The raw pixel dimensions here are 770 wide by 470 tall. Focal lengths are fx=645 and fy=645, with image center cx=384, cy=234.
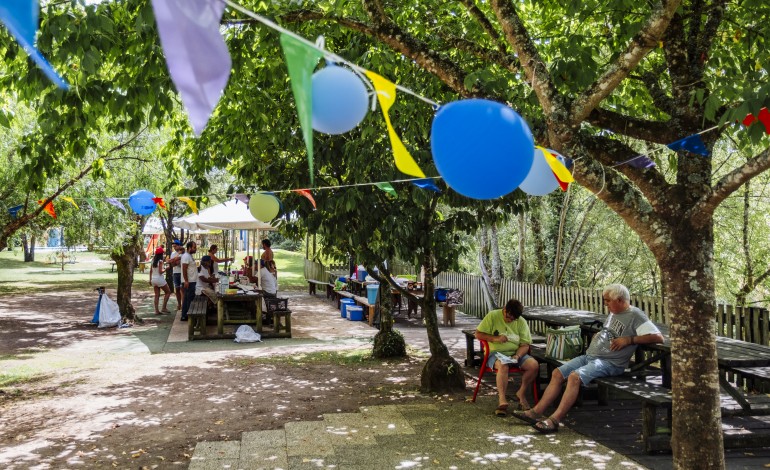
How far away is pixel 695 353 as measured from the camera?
391 centimetres

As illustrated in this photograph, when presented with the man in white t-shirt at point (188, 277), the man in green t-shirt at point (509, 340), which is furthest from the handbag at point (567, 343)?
the man in white t-shirt at point (188, 277)

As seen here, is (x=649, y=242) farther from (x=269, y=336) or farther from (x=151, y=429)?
(x=269, y=336)

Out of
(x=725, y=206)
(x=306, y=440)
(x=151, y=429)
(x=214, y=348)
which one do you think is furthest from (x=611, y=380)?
(x=725, y=206)

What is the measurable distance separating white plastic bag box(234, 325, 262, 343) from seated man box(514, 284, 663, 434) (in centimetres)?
701

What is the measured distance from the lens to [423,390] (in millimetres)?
8086

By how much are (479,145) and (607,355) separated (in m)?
4.57

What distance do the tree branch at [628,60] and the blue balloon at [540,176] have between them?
36cm

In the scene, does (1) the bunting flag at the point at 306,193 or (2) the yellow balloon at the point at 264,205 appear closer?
(2) the yellow balloon at the point at 264,205

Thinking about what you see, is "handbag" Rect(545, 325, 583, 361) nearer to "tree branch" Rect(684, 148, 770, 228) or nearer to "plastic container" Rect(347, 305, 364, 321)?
"tree branch" Rect(684, 148, 770, 228)

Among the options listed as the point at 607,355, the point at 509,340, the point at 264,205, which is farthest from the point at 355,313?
the point at 607,355

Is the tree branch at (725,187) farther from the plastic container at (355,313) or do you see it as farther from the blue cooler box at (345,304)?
the blue cooler box at (345,304)

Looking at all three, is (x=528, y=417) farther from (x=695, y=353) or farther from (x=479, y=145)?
(x=479, y=145)

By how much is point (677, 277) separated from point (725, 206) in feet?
36.5

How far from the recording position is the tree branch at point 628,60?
3.93 m
